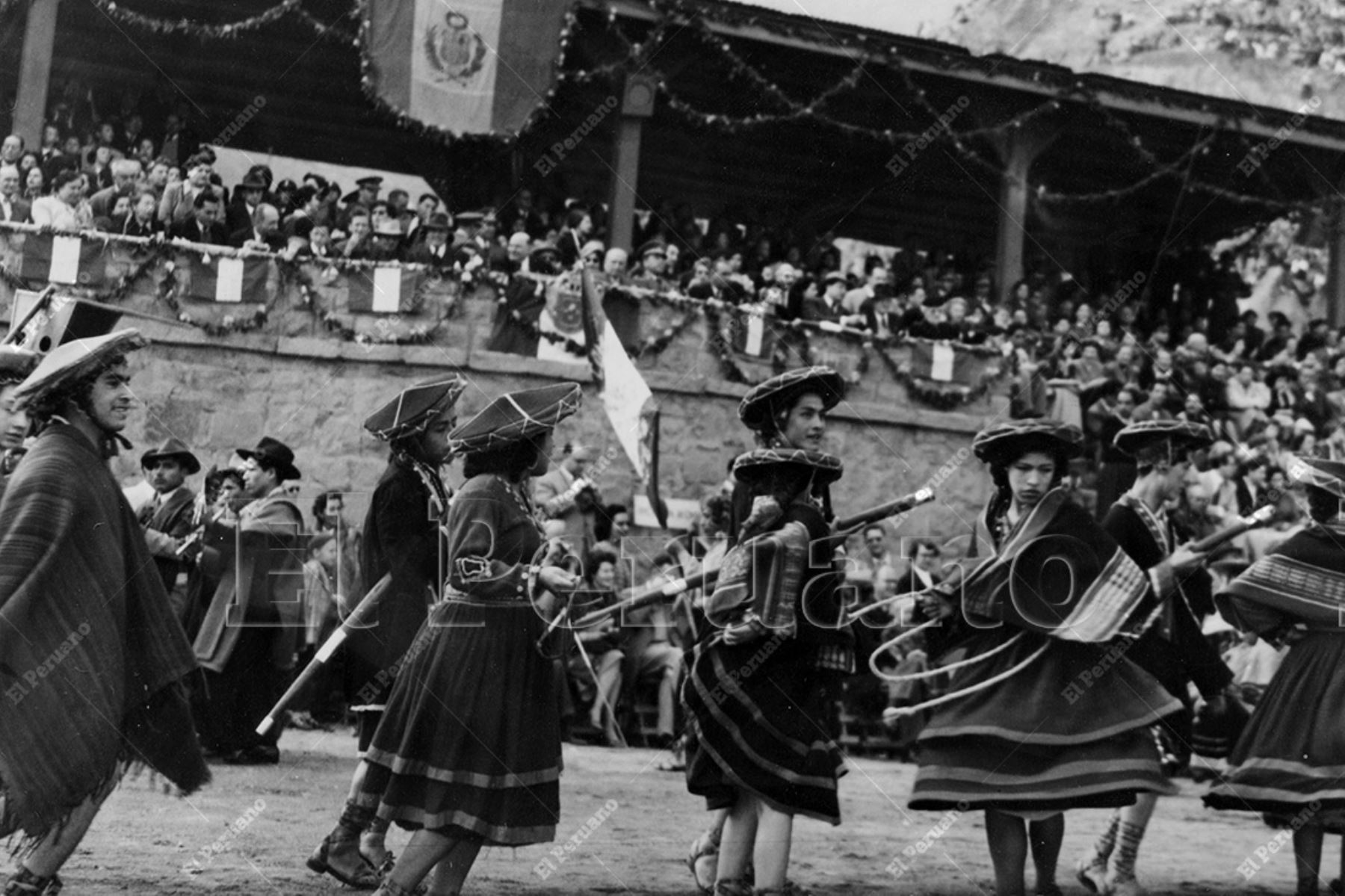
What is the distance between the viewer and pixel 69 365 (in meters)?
5.62

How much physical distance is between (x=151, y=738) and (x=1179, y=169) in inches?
860

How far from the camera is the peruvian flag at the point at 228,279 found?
1642 cm

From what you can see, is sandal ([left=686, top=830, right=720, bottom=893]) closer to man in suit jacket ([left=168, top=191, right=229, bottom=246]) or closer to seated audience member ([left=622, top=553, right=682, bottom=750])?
seated audience member ([left=622, top=553, right=682, bottom=750])

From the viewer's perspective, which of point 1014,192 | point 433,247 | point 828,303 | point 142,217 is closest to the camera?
point 142,217

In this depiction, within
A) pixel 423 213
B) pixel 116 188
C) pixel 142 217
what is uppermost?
pixel 423 213

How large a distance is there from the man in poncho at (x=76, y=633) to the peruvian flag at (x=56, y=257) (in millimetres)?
10477

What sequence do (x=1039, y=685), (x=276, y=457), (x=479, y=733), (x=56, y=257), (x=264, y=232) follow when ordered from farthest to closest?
1. (x=264, y=232)
2. (x=56, y=257)
3. (x=276, y=457)
4. (x=1039, y=685)
5. (x=479, y=733)

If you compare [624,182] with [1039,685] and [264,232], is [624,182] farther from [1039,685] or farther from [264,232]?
[1039,685]

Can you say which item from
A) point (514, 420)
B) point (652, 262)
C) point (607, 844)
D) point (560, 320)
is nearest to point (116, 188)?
point (560, 320)

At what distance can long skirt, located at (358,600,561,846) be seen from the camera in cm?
584

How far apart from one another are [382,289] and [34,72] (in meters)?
4.44

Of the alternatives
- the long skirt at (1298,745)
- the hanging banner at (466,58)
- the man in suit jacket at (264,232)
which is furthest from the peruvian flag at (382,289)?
the long skirt at (1298,745)

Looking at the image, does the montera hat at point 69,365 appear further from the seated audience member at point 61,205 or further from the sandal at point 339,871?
the seated audience member at point 61,205

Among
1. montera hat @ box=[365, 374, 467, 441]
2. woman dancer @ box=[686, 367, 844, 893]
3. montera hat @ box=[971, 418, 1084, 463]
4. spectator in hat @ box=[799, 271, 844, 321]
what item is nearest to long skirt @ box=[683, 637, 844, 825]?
woman dancer @ box=[686, 367, 844, 893]
